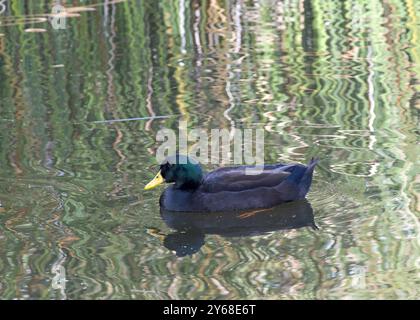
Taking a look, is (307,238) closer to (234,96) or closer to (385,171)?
(385,171)

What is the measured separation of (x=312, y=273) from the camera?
662cm

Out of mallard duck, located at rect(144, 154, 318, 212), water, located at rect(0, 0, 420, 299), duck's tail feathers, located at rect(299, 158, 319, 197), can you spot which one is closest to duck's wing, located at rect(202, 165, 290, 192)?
mallard duck, located at rect(144, 154, 318, 212)

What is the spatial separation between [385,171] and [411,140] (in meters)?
0.75

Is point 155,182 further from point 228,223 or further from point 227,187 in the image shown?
point 228,223

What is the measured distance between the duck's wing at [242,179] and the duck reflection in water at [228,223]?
0.56 ft

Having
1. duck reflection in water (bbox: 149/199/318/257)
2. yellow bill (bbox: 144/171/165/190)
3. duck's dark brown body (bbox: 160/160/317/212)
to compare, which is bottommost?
duck reflection in water (bbox: 149/199/318/257)

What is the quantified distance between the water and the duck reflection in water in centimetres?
3

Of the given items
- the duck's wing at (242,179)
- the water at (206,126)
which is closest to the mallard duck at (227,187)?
the duck's wing at (242,179)

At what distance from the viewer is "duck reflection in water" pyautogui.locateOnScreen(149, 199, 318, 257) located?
293 inches

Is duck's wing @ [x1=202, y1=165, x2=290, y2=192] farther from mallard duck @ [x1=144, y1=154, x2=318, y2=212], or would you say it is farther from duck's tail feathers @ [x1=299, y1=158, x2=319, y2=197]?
duck's tail feathers @ [x1=299, y1=158, x2=319, y2=197]

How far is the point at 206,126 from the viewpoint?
9.62 m

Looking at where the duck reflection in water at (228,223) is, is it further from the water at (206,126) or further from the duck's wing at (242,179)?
the duck's wing at (242,179)

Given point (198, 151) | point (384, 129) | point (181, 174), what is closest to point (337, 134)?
point (384, 129)

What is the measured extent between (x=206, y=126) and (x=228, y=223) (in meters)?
1.97
